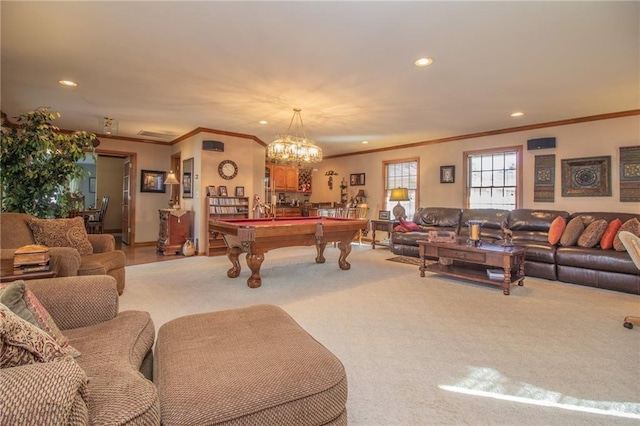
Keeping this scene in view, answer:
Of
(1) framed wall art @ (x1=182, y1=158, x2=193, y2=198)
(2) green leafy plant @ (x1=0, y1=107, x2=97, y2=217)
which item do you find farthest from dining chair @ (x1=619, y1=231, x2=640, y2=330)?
(1) framed wall art @ (x1=182, y1=158, x2=193, y2=198)

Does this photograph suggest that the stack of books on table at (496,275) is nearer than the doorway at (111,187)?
Yes

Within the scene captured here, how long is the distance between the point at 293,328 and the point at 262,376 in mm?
452

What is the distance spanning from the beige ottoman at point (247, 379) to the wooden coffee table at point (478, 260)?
3.08 meters

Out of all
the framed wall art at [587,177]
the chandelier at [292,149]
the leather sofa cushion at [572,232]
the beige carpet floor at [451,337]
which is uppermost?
the chandelier at [292,149]

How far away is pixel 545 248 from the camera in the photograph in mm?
4332

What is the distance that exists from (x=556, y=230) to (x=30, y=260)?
575cm

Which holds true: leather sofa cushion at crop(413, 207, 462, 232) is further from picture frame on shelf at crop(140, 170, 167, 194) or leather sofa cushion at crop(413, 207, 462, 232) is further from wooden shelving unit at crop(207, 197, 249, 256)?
picture frame on shelf at crop(140, 170, 167, 194)

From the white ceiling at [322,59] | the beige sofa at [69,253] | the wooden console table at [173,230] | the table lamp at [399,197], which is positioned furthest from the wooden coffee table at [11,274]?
the table lamp at [399,197]

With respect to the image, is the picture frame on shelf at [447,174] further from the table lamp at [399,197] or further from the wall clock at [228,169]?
the wall clock at [228,169]

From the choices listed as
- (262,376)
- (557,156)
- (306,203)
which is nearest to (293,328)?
(262,376)

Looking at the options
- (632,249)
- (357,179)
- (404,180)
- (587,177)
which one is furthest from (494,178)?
(632,249)

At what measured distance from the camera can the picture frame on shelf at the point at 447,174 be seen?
262 inches

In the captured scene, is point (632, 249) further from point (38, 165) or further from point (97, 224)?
point (97, 224)

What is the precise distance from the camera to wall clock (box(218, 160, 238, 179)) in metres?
6.26
